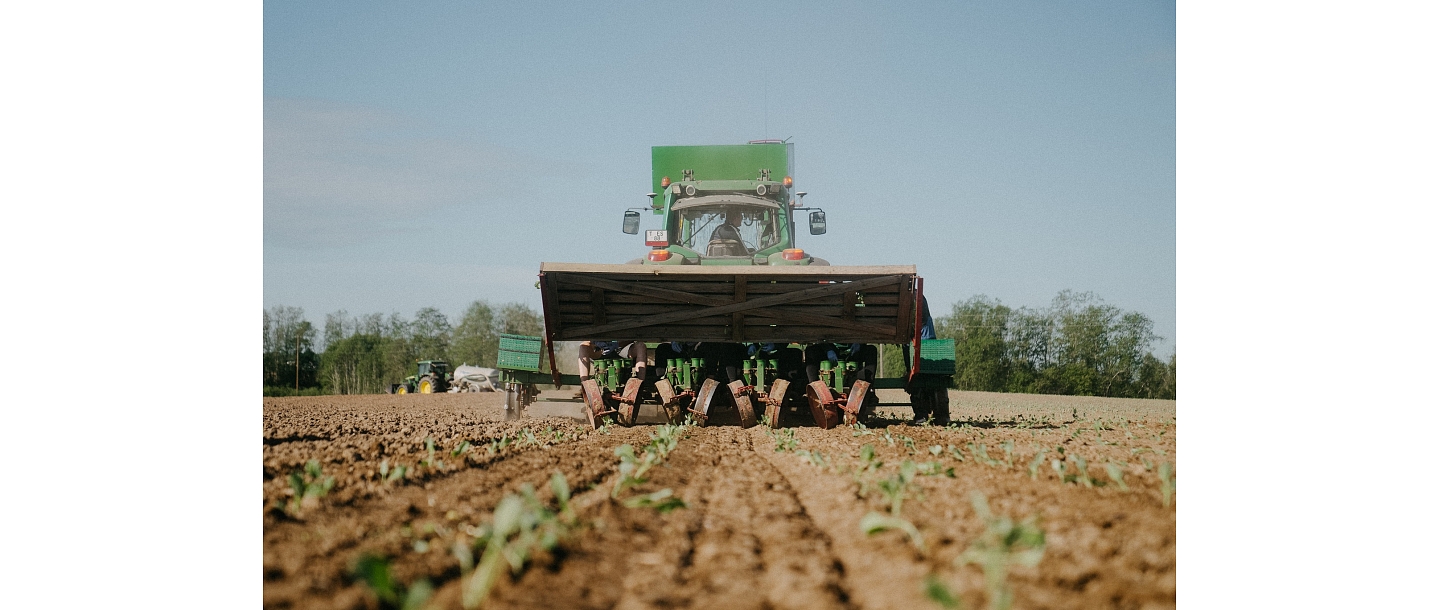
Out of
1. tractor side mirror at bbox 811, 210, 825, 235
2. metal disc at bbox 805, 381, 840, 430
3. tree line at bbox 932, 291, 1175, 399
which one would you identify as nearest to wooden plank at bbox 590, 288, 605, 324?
metal disc at bbox 805, 381, 840, 430

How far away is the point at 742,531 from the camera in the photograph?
295 centimetres

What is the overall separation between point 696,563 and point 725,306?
17.7 ft

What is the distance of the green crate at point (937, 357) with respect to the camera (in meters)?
9.05

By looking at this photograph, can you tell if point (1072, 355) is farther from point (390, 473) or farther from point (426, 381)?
point (426, 381)

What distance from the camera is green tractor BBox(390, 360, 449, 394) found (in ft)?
95.3

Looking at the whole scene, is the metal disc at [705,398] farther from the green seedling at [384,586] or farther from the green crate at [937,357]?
the green seedling at [384,586]

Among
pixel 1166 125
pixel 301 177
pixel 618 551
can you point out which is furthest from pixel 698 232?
pixel 618 551

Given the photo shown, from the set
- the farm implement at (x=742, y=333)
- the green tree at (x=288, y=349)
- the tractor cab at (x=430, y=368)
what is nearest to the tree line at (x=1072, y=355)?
the farm implement at (x=742, y=333)

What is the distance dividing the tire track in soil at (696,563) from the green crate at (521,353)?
6564mm

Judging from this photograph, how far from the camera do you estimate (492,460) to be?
5.05 m

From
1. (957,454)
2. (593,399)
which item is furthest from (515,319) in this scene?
(957,454)

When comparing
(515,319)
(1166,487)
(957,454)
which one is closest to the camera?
(1166,487)

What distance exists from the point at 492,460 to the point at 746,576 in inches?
118

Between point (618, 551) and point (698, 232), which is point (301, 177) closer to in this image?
point (618, 551)
